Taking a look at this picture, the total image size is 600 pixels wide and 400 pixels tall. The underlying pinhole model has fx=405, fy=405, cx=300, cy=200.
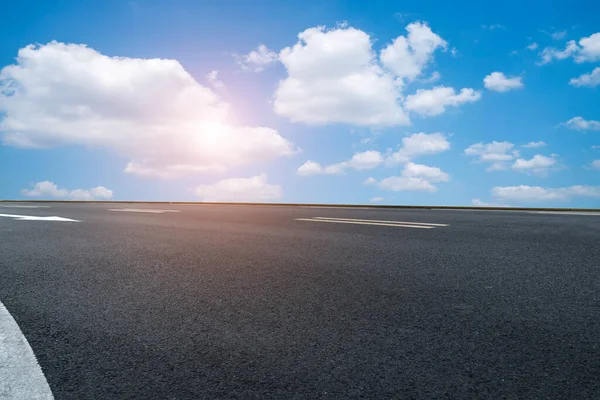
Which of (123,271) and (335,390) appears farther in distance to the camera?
(123,271)

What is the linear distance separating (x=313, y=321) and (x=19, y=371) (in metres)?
1.48

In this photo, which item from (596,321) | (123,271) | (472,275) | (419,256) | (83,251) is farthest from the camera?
(83,251)

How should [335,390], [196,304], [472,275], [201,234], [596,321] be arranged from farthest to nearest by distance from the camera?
1. [201,234]
2. [472,275]
3. [196,304]
4. [596,321]
5. [335,390]

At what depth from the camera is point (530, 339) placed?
214 cm

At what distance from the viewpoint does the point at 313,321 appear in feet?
7.99

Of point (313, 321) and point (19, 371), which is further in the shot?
point (313, 321)

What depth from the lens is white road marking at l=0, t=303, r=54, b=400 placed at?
1.64 metres

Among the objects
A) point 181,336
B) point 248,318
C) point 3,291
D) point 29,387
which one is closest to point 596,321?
point 248,318

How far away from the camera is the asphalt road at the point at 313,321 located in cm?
172

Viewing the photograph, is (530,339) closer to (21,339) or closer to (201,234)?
(21,339)

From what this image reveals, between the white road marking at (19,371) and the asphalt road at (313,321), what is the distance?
0.06 meters

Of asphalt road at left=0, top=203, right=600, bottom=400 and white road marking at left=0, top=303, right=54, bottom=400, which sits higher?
asphalt road at left=0, top=203, right=600, bottom=400

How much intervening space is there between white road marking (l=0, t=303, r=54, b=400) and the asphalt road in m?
0.06

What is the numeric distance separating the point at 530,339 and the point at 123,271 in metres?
3.47
